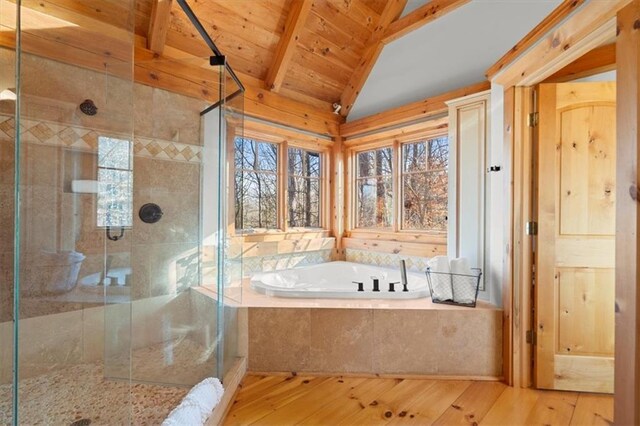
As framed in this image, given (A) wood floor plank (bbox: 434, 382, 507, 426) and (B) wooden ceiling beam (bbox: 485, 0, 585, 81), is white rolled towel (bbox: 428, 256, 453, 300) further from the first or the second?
(B) wooden ceiling beam (bbox: 485, 0, 585, 81)

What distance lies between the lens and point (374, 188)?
11.8 ft

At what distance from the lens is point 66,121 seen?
177 centimetres

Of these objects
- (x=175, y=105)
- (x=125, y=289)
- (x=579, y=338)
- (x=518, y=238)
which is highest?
(x=175, y=105)

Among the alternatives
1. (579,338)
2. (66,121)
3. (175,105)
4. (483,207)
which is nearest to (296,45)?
(175,105)

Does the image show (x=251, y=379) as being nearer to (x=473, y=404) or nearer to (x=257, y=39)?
(x=473, y=404)

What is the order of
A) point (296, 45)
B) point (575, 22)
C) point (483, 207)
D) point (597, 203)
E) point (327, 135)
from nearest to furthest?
point (575, 22) < point (597, 203) < point (483, 207) < point (296, 45) < point (327, 135)

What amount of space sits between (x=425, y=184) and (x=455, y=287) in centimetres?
125

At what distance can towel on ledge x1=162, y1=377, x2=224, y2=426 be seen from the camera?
134cm

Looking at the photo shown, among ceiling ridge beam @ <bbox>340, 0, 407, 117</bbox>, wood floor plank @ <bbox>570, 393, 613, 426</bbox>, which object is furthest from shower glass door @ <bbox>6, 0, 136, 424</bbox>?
wood floor plank @ <bbox>570, 393, 613, 426</bbox>

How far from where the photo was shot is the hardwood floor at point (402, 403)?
1.63m

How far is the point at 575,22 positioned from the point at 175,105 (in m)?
2.52

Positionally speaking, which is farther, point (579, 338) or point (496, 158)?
point (496, 158)

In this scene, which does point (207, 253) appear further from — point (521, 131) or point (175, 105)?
point (521, 131)

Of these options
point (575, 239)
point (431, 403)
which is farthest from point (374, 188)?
point (431, 403)
